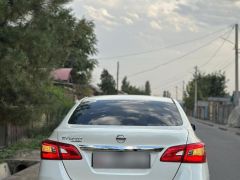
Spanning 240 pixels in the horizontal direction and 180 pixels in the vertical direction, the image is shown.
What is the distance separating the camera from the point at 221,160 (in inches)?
573

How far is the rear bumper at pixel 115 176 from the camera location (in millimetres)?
5430

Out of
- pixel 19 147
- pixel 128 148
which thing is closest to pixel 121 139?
pixel 128 148

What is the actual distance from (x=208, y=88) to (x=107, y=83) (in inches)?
1229

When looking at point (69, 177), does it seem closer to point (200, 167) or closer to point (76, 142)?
point (76, 142)

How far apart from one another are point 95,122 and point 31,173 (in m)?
4.47

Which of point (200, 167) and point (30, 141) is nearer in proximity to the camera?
point (200, 167)

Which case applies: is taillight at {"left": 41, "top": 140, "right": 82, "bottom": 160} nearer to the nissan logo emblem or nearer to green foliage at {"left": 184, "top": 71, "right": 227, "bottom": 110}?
the nissan logo emblem

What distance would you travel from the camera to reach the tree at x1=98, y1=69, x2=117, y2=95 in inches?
3132

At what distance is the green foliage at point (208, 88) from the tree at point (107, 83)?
2296 cm

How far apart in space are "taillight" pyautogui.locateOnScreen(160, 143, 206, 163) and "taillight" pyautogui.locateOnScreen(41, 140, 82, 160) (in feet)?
2.78

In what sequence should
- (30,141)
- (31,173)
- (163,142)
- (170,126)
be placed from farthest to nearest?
1. (30,141)
2. (31,173)
3. (170,126)
4. (163,142)

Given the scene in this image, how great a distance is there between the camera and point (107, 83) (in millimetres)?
82125

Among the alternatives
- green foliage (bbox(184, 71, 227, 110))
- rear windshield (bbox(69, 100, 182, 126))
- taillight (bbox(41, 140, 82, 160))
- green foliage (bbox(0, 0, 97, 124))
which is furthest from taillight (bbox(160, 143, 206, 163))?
green foliage (bbox(184, 71, 227, 110))

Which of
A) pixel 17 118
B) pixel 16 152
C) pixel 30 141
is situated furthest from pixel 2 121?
pixel 30 141
